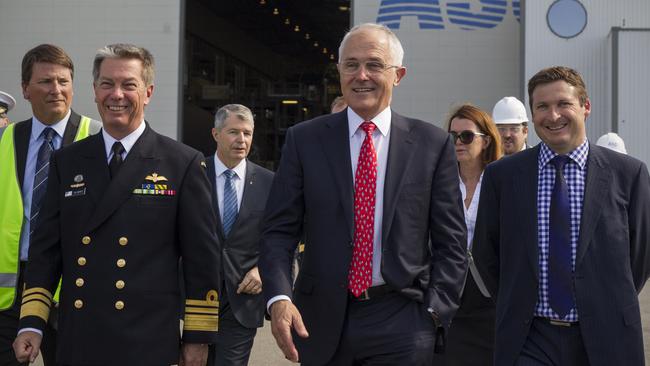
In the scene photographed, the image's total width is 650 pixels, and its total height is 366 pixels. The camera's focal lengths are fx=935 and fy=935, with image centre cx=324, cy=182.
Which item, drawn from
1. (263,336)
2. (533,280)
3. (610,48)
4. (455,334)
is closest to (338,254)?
(533,280)

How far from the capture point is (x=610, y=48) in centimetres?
2156

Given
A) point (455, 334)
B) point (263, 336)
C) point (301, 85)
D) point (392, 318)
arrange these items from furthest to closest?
point (301, 85)
point (263, 336)
point (455, 334)
point (392, 318)

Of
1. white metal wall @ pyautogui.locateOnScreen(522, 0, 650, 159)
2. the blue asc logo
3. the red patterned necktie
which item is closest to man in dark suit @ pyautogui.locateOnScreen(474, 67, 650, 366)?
the red patterned necktie

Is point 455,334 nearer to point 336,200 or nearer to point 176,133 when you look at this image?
point 336,200

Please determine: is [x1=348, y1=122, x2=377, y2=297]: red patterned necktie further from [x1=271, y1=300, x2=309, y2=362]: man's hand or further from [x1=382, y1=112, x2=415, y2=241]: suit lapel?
[x1=271, y1=300, x2=309, y2=362]: man's hand

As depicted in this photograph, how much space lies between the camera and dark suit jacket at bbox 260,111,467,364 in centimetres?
388

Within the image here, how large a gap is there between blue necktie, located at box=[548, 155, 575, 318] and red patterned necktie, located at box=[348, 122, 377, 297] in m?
0.88

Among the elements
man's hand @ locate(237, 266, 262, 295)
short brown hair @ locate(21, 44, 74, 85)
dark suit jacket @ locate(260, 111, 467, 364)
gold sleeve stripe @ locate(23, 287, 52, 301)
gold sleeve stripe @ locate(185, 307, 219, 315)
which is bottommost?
man's hand @ locate(237, 266, 262, 295)

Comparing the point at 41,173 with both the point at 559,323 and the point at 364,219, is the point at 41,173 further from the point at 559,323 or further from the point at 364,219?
the point at 559,323

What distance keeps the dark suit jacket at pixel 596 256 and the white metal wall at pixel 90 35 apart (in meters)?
20.3

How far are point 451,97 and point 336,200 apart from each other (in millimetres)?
20542

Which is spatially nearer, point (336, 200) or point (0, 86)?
point (336, 200)

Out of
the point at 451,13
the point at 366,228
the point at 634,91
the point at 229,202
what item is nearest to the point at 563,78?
the point at 366,228

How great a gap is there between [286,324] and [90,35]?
2212 centimetres
